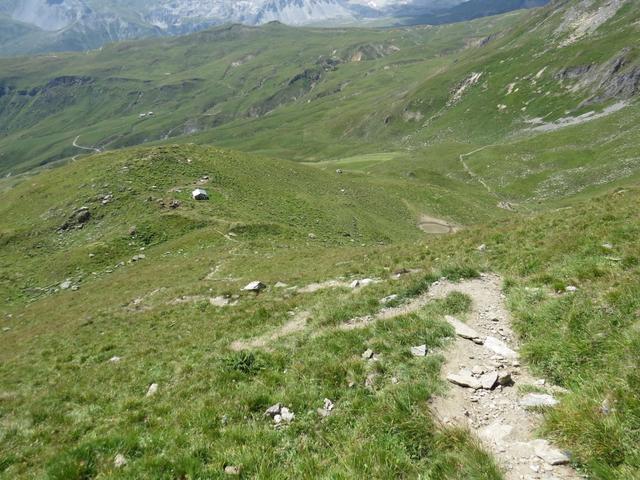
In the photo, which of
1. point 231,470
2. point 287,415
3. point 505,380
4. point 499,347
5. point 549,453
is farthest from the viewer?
point 499,347

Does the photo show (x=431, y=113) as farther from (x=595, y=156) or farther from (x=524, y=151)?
(x=595, y=156)

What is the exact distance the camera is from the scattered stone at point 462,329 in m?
10.8

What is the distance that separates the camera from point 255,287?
2452cm

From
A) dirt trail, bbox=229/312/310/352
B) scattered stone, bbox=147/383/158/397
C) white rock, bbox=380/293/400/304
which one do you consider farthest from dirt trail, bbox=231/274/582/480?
scattered stone, bbox=147/383/158/397

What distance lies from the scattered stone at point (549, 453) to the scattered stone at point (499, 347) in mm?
3329

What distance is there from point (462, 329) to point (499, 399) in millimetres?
3167

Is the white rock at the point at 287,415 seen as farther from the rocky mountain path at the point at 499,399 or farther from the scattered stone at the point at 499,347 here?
the scattered stone at the point at 499,347

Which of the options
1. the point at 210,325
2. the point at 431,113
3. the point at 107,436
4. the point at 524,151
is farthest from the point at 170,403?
the point at 431,113

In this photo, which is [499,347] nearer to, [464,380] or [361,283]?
[464,380]

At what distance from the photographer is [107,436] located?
9.13 meters

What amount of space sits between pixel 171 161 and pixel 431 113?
6319 inches

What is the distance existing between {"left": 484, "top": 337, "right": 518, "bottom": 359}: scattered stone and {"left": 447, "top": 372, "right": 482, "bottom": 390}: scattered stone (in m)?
1.52

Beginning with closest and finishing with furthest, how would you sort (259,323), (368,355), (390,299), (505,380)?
(505,380)
(368,355)
(390,299)
(259,323)

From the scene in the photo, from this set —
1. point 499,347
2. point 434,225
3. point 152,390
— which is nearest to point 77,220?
point 152,390
